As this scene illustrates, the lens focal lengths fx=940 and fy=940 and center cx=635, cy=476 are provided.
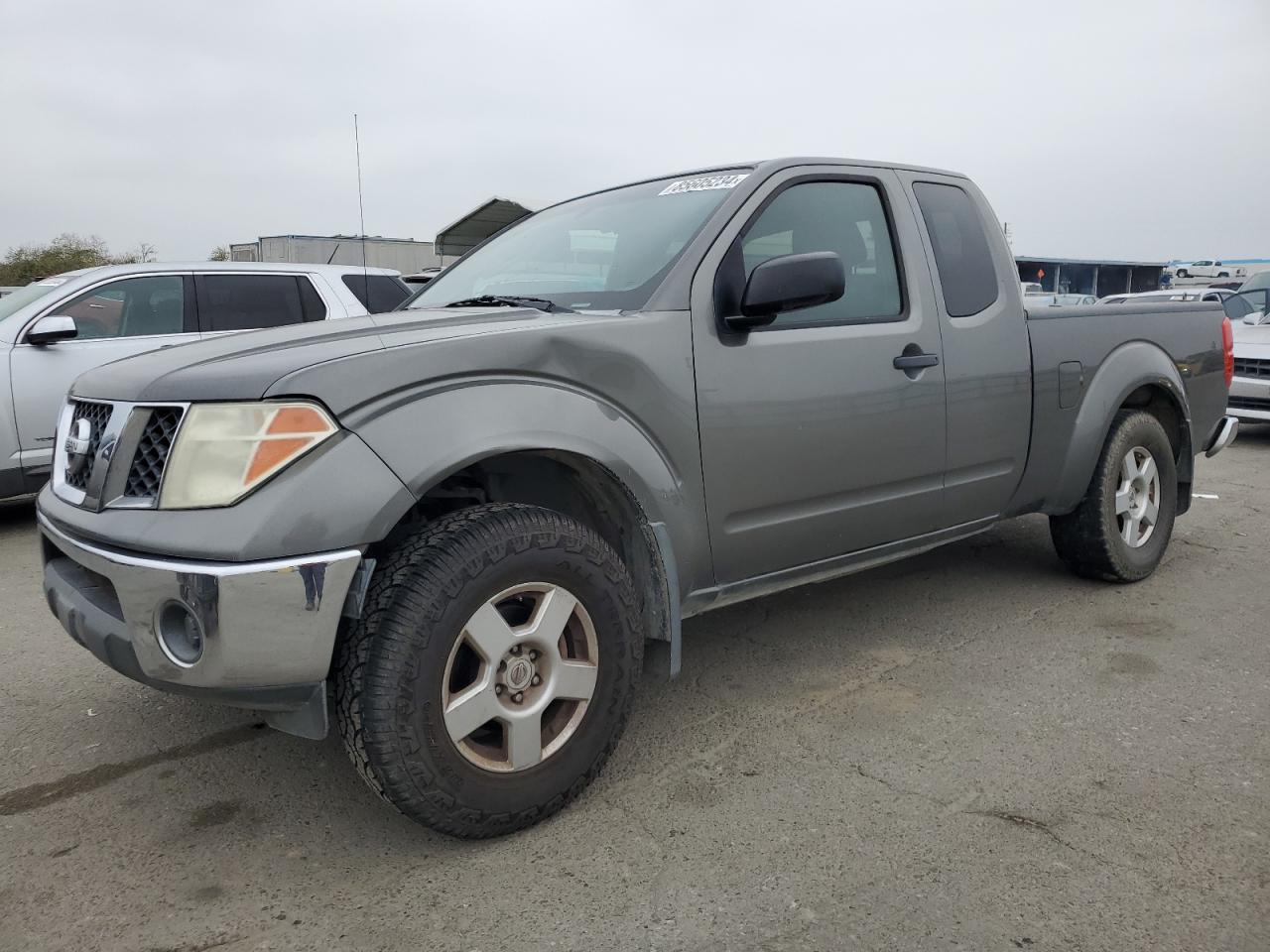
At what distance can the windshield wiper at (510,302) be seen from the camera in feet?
9.30

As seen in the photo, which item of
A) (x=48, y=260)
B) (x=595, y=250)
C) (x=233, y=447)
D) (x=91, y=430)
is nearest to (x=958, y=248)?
(x=595, y=250)

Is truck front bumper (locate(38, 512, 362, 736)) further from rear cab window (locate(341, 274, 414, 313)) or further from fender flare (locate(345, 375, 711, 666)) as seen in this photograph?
rear cab window (locate(341, 274, 414, 313))

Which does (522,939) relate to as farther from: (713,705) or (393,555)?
(713,705)

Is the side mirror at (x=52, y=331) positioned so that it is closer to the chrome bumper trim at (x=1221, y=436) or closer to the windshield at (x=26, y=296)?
the windshield at (x=26, y=296)

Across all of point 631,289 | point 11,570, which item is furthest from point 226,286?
point 631,289

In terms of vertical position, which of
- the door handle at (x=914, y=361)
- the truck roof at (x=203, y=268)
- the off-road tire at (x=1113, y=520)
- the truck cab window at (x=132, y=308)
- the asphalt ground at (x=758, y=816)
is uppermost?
the truck roof at (x=203, y=268)

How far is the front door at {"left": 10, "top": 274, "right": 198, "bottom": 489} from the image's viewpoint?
19.1 ft

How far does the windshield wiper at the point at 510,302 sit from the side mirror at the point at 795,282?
1.84 ft

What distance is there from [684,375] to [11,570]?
13.9 ft

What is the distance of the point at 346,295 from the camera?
713 cm

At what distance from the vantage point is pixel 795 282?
8.65 ft

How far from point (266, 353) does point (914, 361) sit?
6.87 feet

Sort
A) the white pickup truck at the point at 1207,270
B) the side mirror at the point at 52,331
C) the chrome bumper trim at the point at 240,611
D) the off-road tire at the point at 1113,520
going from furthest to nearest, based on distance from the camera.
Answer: the white pickup truck at the point at 1207,270 < the side mirror at the point at 52,331 < the off-road tire at the point at 1113,520 < the chrome bumper trim at the point at 240,611

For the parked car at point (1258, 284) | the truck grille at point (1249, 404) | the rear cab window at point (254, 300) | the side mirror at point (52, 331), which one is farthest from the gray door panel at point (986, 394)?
the parked car at point (1258, 284)
